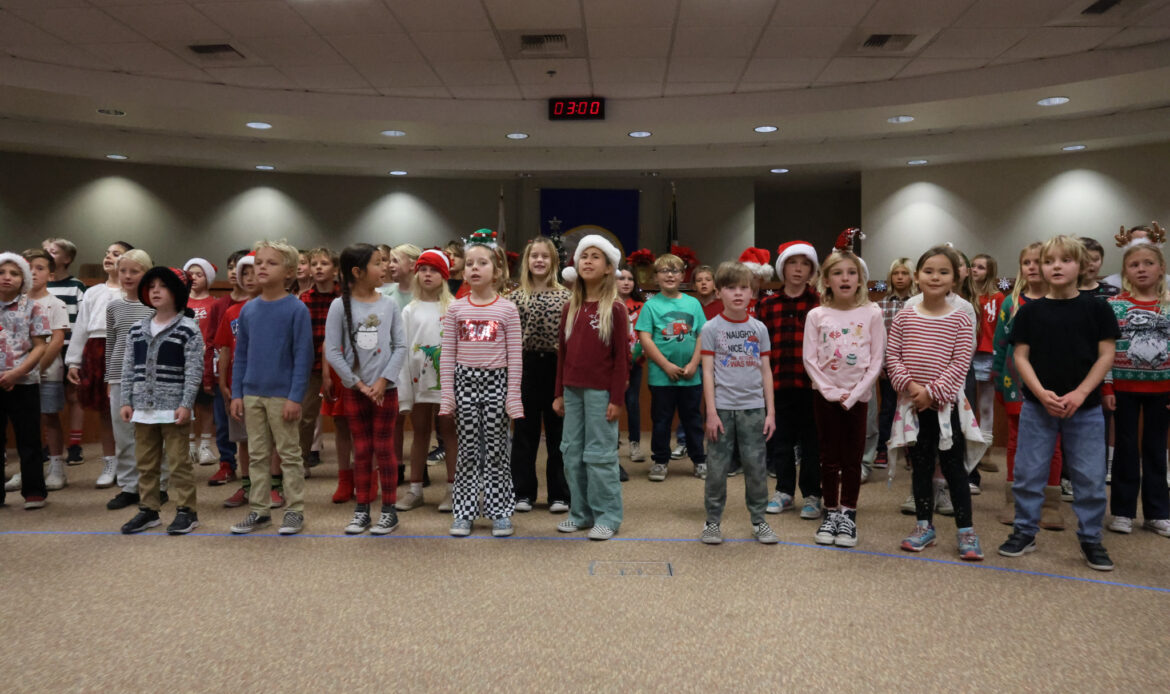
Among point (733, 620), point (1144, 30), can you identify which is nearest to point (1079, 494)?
point (733, 620)

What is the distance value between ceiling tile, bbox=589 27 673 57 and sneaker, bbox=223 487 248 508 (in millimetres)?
4540

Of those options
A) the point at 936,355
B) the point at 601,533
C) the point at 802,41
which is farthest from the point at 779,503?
the point at 802,41

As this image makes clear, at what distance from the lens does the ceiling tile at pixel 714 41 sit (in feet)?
21.5

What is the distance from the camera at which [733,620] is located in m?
2.68

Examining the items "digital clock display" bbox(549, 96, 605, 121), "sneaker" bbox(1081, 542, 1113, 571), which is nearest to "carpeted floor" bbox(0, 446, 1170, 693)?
"sneaker" bbox(1081, 542, 1113, 571)

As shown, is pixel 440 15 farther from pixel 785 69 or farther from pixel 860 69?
pixel 860 69

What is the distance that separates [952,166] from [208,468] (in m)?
9.51

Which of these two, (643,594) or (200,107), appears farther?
(200,107)

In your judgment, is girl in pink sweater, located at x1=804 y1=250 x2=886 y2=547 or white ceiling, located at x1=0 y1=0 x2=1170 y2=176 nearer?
girl in pink sweater, located at x1=804 y1=250 x2=886 y2=547

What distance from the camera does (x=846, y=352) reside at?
3568 mm

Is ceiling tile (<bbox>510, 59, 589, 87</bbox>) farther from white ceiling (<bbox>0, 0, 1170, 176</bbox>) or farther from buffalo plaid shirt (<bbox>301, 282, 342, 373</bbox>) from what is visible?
buffalo plaid shirt (<bbox>301, 282, 342, 373</bbox>)

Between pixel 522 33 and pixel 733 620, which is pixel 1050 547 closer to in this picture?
pixel 733 620

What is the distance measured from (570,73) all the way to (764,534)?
5550mm

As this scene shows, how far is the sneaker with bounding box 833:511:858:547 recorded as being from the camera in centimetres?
354
